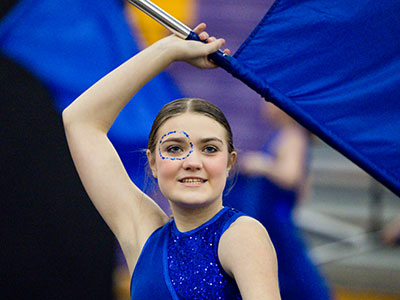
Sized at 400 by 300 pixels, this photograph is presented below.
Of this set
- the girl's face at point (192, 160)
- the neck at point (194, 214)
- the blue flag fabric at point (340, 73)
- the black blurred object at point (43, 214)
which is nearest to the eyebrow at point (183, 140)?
the girl's face at point (192, 160)

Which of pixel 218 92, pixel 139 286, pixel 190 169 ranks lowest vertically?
pixel 139 286

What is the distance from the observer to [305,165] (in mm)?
1954

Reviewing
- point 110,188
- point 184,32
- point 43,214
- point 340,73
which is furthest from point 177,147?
point 43,214

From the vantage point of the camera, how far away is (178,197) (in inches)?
51.2

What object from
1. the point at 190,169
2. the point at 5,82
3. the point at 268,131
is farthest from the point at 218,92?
the point at 5,82

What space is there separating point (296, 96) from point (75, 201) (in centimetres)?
125

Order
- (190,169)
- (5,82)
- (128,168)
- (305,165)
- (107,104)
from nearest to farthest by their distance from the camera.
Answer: (190,169), (107,104), (128,168), (305,165), (5,82)

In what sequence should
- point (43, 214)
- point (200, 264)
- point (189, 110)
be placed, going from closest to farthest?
point (200, 264) → point (189, 110) → point (43, 214)

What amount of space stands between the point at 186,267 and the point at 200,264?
38mm

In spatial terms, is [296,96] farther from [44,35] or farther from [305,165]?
[44,35]

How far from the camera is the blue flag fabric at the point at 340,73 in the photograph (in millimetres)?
1481

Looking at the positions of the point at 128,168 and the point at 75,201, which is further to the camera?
the point at 75,201

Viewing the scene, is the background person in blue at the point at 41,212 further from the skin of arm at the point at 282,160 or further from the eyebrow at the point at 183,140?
the eyebrow at the point at 183,140

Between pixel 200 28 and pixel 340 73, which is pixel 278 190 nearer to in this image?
pixel 340 73
